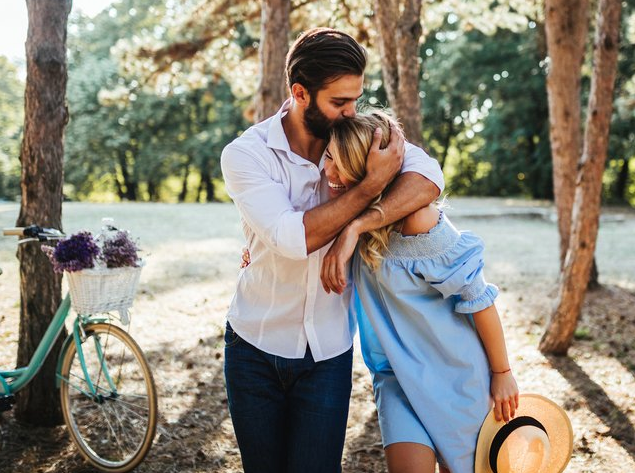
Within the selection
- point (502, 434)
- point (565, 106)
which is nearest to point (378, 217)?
point (502, 434)

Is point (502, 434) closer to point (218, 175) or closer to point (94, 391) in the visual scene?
point (94, 391)

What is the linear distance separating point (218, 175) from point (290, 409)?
94.4ft

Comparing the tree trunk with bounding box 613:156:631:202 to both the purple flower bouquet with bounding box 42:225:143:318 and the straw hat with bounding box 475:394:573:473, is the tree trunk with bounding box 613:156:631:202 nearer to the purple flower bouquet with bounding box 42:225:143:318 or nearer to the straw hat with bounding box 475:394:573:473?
the straw hat with bounding box 475:394:573:473

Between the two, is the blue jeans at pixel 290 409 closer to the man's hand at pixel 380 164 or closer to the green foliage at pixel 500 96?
the man's hand at pixel 380 164

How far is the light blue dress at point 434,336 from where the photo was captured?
2.17 m

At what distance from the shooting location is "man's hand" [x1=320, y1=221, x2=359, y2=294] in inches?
79.7

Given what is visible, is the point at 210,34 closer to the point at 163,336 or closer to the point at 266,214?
Result: the point at 163,336

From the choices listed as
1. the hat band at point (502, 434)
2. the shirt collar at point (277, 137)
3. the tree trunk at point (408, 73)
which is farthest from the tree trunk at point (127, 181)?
the hat band at point (502, 434)

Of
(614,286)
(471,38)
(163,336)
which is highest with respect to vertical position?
(471,38)

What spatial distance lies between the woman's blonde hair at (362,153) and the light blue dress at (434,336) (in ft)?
0.18

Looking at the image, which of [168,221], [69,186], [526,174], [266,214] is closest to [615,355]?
[266,214]

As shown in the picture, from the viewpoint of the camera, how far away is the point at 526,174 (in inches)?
1070

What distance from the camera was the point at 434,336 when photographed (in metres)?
2.21

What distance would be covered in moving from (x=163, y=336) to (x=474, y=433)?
15.1 feet
